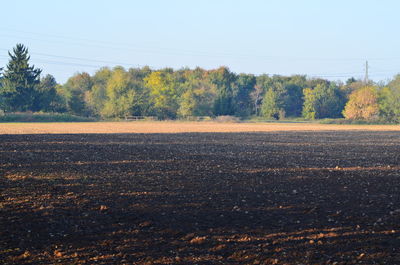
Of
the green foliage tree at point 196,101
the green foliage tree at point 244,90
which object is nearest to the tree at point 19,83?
the green foliage tree at point 196,101

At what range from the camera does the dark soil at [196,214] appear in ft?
26.5

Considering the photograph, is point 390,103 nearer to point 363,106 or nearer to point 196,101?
point 363,106

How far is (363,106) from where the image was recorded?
106000 mm

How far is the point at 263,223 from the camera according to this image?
10211mm

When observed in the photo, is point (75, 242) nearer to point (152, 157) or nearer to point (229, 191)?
point (229, 191)

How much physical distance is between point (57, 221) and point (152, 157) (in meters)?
14.1

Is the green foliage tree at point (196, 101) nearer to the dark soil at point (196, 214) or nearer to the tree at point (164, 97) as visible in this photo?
the tree at point (164, 97)

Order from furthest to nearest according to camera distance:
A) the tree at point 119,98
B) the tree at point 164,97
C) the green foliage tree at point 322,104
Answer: the green foliage tree at point 322,104 → the tree at point 164,97 → the tree at point 119,98

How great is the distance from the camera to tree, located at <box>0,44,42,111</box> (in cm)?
9450

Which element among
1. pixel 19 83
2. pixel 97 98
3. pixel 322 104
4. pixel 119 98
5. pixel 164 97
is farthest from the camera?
pixel 322 104

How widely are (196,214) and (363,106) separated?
101 meters

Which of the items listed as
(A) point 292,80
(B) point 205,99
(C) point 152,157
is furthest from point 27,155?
(A) point 292,80

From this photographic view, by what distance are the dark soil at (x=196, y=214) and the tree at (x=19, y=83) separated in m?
78.9

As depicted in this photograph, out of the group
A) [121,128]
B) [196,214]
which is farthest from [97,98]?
[196,214]
